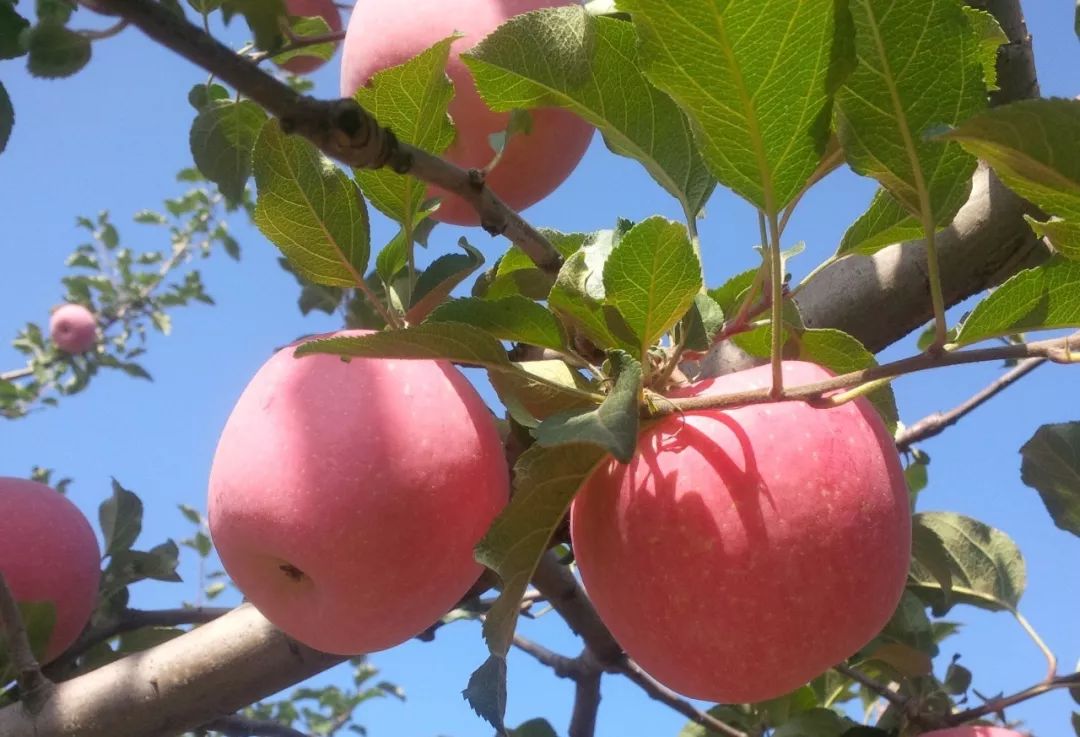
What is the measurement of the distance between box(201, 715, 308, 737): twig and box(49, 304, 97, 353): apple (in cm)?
276

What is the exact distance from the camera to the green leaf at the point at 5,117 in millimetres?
953

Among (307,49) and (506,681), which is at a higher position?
(307,49)

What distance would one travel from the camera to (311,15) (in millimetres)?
1521

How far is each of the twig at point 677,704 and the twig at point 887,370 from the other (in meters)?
0.75

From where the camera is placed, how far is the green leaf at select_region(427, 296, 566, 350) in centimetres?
72

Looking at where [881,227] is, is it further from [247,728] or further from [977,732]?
[247,728]

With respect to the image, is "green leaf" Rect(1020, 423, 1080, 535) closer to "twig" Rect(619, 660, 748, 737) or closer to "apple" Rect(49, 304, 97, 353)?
"twig" Rect(619, 660, 748, 737)

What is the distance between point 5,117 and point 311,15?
0.67 metres

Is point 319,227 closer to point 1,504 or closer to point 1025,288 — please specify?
point 1025,288

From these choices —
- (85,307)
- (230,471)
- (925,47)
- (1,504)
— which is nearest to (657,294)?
(925,47)

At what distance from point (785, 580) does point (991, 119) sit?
0.34 meters

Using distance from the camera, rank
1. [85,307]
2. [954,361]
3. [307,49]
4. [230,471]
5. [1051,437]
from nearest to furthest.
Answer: [954,361]
[230,471]
[1051,437]
[307,49]
[85,307]

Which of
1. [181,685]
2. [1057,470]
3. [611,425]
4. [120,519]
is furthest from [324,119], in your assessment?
[120,519]

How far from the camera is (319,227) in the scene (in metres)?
0.82
